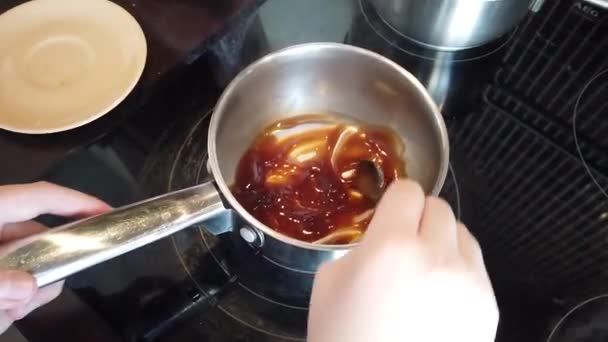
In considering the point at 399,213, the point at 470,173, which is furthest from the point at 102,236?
the point at 470,173

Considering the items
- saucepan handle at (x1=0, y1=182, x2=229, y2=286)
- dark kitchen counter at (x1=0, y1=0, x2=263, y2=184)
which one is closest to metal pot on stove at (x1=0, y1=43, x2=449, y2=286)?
saucepan handle at (x1=0, y1=182, x2=229, y2=286)

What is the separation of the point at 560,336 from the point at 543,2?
410 millimetres

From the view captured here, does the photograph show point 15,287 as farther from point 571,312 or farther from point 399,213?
point 571,312

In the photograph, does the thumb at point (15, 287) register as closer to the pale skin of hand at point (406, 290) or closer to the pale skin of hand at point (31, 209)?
the pale skin of hand at point (31, 209)

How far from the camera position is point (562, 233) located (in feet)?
1.66

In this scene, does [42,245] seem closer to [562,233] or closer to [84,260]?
[84,260]

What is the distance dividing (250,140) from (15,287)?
0.27m

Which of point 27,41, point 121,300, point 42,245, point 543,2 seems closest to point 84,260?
point 42,245

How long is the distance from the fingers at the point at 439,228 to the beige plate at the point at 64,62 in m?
0.34

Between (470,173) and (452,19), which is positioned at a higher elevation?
(452,19)

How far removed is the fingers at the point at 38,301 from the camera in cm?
41

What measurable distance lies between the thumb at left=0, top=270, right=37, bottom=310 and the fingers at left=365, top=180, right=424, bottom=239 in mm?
220

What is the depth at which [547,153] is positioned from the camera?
21.6 inches

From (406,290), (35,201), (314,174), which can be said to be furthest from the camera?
(314,174)
